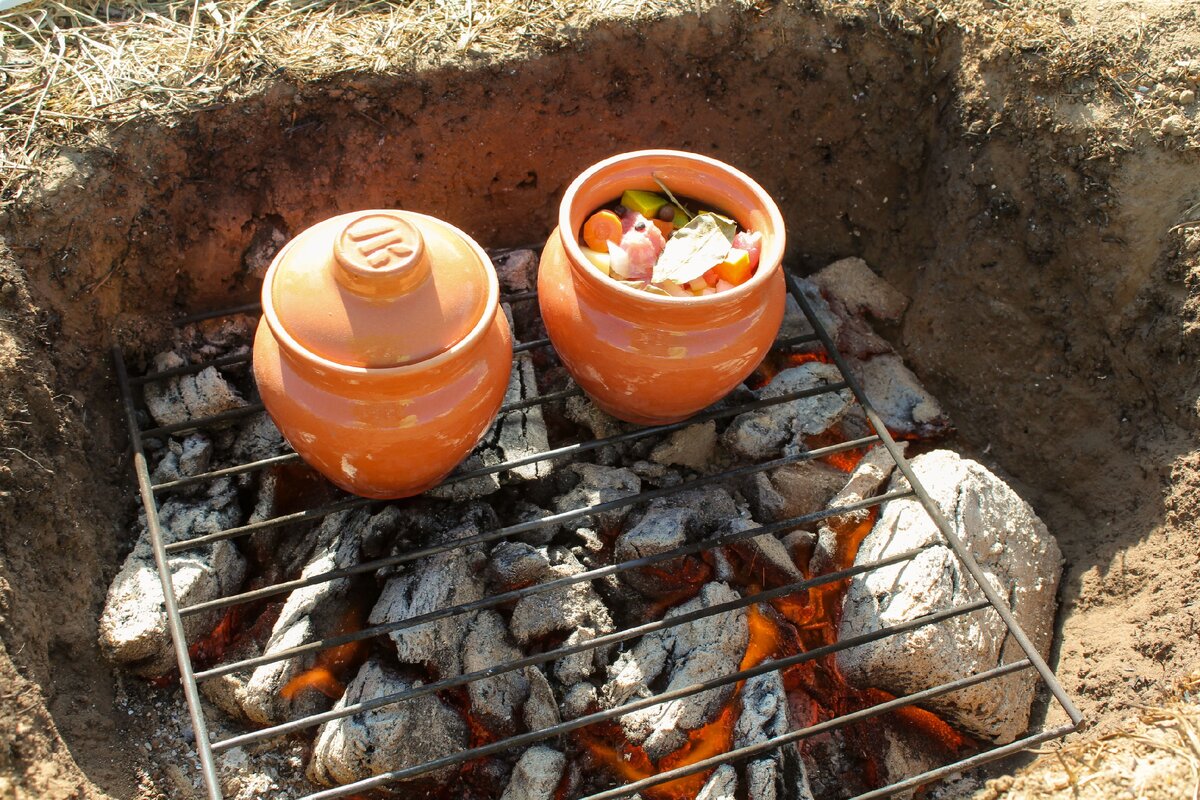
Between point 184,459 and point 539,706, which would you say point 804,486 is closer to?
point 539,706

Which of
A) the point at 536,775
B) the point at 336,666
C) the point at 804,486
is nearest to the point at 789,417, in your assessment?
the point at 804,486

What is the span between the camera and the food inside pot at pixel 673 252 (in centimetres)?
302

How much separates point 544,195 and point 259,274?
112 centimetres

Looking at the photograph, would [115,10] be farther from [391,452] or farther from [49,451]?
[391,452]

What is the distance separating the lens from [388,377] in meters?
2.67

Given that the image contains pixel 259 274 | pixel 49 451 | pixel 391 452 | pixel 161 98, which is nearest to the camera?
pixel 391 452

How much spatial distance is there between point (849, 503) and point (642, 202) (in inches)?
47.8

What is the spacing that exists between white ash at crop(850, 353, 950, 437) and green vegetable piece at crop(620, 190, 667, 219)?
3.95ft

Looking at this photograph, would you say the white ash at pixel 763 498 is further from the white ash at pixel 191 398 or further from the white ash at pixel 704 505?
the white ash at pixel 191 398

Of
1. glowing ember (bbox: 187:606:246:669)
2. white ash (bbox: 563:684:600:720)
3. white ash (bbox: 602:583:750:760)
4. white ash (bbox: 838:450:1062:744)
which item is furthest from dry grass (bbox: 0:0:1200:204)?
white ash (bbox: 563:684:600:720)

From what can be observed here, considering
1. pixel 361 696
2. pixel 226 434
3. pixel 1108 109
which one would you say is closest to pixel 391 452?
pixel 361 696

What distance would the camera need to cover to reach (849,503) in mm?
3400

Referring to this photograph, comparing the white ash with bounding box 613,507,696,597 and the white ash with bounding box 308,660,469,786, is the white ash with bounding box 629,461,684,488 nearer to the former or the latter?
the white ash with bounding box 613,507,696,597

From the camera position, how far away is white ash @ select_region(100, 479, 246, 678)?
303 cm
